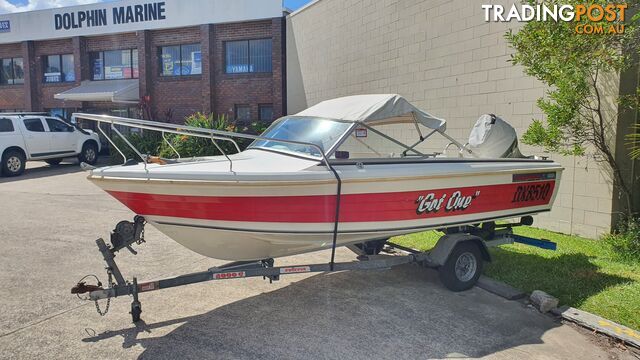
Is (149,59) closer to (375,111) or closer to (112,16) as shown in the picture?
(112,16)

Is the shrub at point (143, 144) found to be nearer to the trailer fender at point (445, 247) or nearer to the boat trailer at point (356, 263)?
the boat trailer at point (356, 263)

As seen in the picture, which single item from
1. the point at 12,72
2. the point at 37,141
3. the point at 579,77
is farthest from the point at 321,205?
the point at 12,72

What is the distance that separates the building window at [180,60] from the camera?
776 inches

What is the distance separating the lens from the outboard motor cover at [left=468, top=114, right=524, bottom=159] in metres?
5.78

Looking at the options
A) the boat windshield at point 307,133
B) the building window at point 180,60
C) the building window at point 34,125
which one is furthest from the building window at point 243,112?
the boat windshield at point 307,133

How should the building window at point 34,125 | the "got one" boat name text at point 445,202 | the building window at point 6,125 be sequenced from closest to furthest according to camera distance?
the "got one" boat name text at point 445,202
the building window at point 6,125
the building window at point 34,125

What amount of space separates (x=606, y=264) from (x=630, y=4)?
327 centimetres

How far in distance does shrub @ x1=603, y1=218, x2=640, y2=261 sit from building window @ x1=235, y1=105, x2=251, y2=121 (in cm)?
1483

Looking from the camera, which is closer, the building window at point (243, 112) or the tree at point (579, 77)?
the tree at point (579, 77)

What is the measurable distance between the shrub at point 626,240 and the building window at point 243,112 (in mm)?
14831

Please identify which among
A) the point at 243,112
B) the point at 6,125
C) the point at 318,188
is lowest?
the point at 318,188

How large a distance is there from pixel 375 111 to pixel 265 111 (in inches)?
561

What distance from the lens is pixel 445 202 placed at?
4762 millimetres

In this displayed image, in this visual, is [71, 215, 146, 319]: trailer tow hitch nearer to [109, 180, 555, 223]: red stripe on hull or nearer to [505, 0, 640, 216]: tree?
[109, 180, 555, 223]: red stripe on hull
